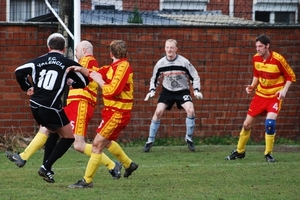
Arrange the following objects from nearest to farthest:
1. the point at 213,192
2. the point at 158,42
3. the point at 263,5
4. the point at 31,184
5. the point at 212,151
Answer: the point at 213,192 → the point at 31,184 → the point at 212,151 → the point at 158,42 → the point at 263,5

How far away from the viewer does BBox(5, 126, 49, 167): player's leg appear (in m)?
10.0

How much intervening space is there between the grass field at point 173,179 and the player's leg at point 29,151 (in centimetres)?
24

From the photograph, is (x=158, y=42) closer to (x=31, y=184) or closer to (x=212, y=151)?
(x=212, y=151)

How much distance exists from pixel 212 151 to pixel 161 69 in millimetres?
1656

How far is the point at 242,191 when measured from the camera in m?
9.06

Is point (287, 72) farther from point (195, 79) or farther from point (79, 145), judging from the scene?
point (79, 145)

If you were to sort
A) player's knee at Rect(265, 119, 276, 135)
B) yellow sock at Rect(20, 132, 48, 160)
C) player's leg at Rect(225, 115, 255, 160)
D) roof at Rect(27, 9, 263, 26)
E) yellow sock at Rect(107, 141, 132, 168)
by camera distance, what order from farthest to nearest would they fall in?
roof at Rect(27, 9, 263, 26), player's leg at Rect(225, 115, 255, 160), player's knee at Rect(265, 119, 276, 135), yellow sock at Rect(20, 132, 48, 160), yellow sock at Rect(107, 141, 132, 168)

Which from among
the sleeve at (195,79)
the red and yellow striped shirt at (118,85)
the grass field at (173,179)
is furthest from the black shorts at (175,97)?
the red and yellow striped shirt at (118,85)

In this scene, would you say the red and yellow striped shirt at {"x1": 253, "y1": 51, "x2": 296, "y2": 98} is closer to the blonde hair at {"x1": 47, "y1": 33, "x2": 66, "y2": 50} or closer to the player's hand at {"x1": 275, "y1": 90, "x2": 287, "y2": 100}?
the player's hand at {"x1": 275, "y1": 90, "x2": 287, "y2": 100}

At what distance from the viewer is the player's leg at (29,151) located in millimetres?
10000

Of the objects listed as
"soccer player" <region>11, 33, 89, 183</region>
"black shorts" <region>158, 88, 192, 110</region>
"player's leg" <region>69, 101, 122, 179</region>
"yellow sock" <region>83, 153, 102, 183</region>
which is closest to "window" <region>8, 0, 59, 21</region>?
"black shorts" <region>158, 88, 192, 110</region>

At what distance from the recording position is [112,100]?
372 inches

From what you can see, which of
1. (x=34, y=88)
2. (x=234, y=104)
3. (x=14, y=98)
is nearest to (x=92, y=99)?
(x=34, y=88)

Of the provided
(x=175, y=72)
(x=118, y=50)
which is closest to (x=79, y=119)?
(x=118, y=50)
